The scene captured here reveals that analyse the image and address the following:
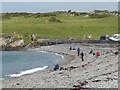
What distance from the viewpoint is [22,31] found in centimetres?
11431

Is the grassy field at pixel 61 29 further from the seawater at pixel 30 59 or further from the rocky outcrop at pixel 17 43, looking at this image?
the seawater at pixel 30 59

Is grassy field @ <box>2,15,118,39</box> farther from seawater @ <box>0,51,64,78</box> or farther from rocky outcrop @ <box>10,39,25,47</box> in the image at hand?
seawater @ <box>0,51,64,78</box>

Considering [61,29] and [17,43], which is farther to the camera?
[61,29]

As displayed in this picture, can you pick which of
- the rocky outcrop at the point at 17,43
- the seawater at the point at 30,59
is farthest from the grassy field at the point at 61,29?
the seawater at the point at 30,59

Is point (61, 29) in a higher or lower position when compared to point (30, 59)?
higher

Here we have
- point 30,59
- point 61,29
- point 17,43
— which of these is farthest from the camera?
point 61,29

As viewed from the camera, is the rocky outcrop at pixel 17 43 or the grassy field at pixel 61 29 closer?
the rocky outcrop at pixel 17 43

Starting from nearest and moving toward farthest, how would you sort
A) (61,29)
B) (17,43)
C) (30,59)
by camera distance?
(30,59)
(17,43)
(61,29)

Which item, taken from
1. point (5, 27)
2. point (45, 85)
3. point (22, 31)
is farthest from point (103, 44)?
point (45, 85)

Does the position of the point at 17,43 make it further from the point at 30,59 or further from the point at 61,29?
the point at 61,29

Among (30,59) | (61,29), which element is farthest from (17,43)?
(61,29)

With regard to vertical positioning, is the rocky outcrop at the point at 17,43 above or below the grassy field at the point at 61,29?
below

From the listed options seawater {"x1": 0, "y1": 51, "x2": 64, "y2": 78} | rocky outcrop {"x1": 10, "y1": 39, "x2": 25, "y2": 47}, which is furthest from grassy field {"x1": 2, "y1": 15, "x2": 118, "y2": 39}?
seawater {"x1": 0, "y1": 51, "x2": 64, "y2": 78}

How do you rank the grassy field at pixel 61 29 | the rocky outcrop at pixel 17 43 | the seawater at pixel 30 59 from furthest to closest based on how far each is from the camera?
the grassy field at pixel 61 29 → the rocky outcrop at pixel 17 43 → the seawater at pixel 30 59
